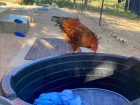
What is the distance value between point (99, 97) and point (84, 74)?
657 millimetres

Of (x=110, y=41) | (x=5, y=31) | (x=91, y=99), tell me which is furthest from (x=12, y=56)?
(x=110, y=41)

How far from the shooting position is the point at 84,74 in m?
2.97

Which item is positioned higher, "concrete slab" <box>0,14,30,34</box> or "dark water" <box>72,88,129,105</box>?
"concrete slab" <box>0,14,30,34</box>

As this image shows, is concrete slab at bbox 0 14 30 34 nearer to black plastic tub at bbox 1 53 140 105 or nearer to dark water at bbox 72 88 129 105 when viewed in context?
black plastic tub at bbox 1 53 140 105

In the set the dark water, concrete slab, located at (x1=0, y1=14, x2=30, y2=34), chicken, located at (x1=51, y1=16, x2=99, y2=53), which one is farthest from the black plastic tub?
concrete slab, located at (x1=0, y1=14, x2=30, y2=34)

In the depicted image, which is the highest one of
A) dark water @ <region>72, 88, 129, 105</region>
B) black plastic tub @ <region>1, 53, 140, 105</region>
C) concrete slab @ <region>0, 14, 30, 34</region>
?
concrete slab @ <region>0, 14, 30, 34</region>

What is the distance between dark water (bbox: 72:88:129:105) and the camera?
2910 mm

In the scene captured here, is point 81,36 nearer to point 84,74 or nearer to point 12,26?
point 84,74

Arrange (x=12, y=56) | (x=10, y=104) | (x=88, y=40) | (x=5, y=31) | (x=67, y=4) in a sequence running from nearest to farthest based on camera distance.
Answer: (x=10, y=104), (x=88, y=40), (x=12, y=56), (x=5, y=31), (x=67, y=4)

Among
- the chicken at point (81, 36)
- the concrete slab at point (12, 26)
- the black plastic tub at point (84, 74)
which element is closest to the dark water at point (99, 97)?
the black plastic tub at point (84, 74)

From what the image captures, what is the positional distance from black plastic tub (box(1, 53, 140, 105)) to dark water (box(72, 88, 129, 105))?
93mm

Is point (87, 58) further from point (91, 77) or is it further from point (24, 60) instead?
point (24, 60)

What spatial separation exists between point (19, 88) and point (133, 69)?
7.31 ft

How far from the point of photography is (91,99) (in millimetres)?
2996
